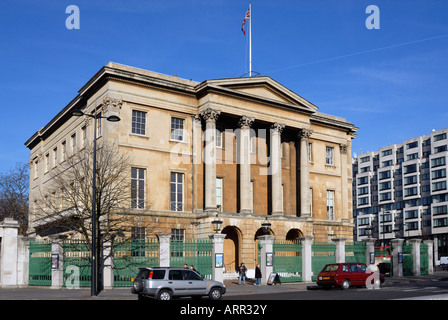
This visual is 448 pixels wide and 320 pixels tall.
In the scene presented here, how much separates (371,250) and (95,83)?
2584 cm

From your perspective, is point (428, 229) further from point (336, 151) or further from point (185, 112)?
point (185, 112)

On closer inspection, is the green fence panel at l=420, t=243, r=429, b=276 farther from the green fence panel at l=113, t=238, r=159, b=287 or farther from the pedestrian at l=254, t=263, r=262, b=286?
the green fence panel at l=113, t=238, r=159, b=287

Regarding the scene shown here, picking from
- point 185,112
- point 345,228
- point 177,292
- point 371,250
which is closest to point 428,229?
point 345,228

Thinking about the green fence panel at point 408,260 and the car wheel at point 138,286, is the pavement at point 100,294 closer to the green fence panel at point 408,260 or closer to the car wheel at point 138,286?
the car wheel at point 138,286

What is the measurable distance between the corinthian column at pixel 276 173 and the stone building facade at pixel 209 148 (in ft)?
0.28

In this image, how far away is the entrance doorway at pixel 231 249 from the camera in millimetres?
47812

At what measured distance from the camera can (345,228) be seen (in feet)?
193

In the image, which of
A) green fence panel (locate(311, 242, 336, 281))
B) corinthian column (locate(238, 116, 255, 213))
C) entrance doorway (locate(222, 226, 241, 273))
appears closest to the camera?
green fence panel (locate(311, 242, 336, 281))

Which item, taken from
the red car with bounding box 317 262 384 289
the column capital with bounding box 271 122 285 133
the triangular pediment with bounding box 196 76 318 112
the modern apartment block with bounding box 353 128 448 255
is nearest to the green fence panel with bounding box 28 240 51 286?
the red car with bounding box 317 262 384 289

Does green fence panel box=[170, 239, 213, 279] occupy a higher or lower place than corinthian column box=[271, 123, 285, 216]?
lower

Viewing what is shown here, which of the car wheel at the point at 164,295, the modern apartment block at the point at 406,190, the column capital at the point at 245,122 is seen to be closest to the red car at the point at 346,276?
the car wheel at the point at 164,295

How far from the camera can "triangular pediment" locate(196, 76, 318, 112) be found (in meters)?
47.6

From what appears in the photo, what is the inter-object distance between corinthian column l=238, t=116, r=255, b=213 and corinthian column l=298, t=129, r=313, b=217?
601 cm

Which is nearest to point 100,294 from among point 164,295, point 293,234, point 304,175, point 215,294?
point 164,295
